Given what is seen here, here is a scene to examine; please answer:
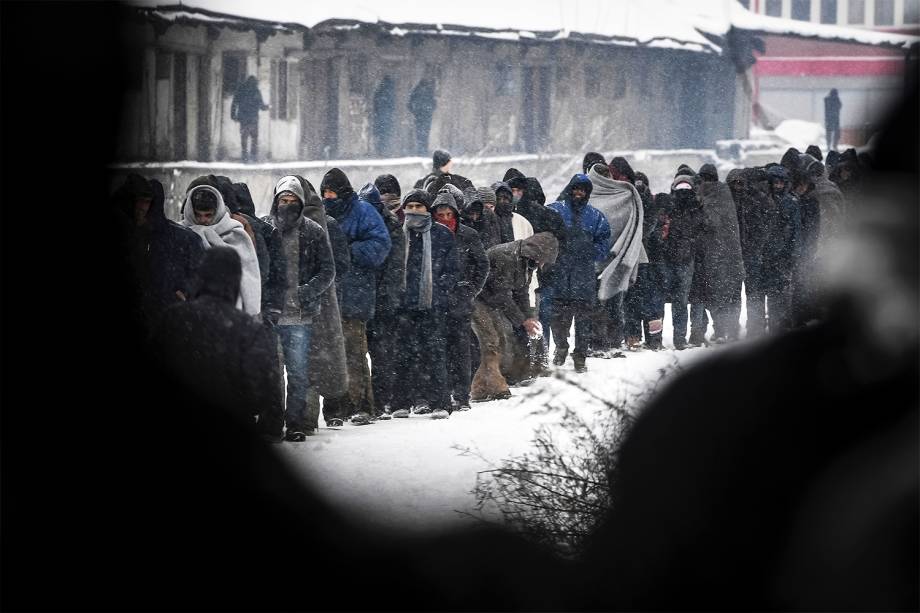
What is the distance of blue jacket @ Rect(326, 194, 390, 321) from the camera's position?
779 cm

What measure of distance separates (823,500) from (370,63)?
2114cm

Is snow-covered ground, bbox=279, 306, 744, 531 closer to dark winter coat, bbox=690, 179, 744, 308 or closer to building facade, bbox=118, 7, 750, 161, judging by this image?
Result: dark winter coat, bbox=690, 179, 744, 308

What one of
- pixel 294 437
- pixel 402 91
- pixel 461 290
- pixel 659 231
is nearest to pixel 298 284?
pixel 294 437

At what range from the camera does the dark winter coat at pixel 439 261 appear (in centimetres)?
809

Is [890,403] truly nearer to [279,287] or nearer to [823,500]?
[823,500]

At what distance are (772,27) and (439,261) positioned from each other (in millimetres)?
25639

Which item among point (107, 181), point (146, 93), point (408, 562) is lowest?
point (408, 562)

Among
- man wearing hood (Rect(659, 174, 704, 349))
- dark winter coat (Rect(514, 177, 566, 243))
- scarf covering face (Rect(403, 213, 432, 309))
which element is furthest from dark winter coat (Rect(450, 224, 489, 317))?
man wearing hood (Rect(659, 174, 704, 349))

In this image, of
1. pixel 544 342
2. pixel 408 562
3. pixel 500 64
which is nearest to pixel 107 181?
pixel 408 562

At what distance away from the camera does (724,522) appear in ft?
10.5

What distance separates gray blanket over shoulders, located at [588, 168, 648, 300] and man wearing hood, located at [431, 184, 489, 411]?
2.25 meters

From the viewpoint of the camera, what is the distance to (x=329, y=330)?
7445mm

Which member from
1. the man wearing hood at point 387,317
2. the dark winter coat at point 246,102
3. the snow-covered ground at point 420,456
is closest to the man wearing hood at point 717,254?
the snow-covered ground at point 420,456

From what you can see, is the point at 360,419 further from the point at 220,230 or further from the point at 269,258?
the point at 220,230
